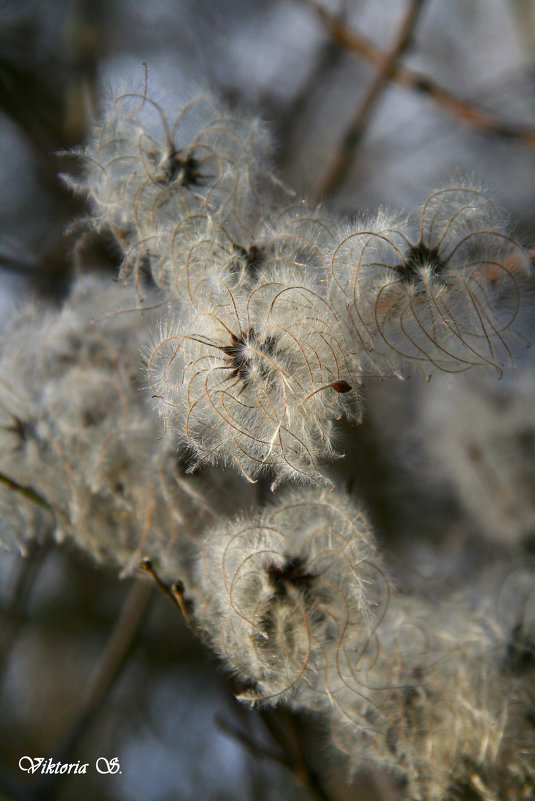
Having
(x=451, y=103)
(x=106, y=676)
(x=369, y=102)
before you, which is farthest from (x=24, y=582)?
(x=369, y=102)

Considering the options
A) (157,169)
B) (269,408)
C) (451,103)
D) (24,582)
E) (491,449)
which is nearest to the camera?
(269,408)

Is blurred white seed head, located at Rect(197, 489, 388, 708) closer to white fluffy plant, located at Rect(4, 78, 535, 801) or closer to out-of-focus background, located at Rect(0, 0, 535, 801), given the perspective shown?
white fluffy plant, located at Rect(4, 78, 535, 801)

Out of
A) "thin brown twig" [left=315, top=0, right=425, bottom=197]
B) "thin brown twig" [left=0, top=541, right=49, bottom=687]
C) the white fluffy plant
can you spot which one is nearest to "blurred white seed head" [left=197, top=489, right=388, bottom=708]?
the white fluffy plant

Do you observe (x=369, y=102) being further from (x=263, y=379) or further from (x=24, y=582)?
(x=24, y=582)

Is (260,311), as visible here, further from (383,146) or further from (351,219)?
(383,146)

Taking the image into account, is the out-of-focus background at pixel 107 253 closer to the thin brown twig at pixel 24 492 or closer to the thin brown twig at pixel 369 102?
the thin brown twig at pixel 369 102
